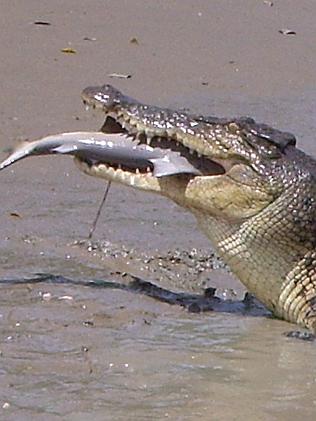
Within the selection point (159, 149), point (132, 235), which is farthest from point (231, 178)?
point (132, 235)

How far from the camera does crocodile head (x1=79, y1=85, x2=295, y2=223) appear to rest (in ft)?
19.7

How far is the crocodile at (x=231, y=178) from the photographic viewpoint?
5.98 m

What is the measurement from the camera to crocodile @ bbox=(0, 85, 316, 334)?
5.98 meters

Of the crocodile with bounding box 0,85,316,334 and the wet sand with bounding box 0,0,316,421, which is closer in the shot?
the wet sand with bounding box 0,0,316,421

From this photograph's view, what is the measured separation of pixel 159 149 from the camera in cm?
605

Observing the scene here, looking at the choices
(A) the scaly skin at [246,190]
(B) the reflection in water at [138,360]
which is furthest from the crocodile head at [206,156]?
(B) the reflection in water at [138,360]

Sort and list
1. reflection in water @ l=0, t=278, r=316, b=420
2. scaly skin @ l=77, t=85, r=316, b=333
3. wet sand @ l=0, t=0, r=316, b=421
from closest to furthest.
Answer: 1. reflection in water @ l=0, t=278, r=316, b=420
2. wet sand @ l=0, t=0, r=316, b=421
3. scaly skin @ l=77, t=85, r=316, b=333

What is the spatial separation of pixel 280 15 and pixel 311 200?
7151mm

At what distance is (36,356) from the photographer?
194 inches

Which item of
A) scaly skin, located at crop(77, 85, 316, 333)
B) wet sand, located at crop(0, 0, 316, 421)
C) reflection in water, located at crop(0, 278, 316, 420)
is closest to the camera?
reflection in water, located at crop(0, 278, 316, 420)

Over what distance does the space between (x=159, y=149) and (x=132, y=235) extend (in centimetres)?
104

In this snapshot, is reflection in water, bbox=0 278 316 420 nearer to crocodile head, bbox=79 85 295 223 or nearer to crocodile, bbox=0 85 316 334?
crocodile, bbox=0 85 316 334

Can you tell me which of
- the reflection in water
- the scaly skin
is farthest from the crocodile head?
the reflection in water

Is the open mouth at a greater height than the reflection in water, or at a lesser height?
greater
